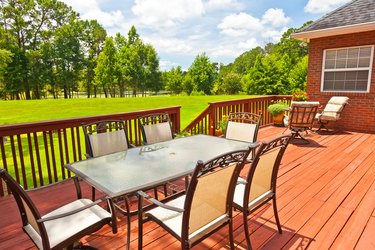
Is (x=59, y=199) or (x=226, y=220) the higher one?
(x=226, y=220)

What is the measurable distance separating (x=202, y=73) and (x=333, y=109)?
33939mm

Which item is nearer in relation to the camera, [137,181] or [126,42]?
[137,181]

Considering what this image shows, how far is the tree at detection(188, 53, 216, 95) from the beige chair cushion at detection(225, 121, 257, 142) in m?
36.5

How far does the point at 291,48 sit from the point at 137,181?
39.1 m

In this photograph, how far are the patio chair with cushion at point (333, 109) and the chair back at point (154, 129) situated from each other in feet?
15.9

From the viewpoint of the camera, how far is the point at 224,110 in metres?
6.23

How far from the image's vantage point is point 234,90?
39.2m

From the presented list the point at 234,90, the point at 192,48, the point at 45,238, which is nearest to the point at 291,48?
the point at 234,90

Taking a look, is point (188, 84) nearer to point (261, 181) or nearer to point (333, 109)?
point (333, 109)

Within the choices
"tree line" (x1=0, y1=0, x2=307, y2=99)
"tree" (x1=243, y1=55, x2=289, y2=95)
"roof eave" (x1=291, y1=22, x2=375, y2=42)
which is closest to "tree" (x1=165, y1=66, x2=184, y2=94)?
"tree line" (x1=0, y1=0, x2=307, y2=99)

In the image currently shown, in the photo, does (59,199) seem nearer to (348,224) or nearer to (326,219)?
(326,219)

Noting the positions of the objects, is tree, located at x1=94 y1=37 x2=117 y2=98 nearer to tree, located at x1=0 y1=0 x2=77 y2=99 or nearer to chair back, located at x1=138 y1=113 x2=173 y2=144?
tree, located at x1=0 y1=0 x2=77 y2=99

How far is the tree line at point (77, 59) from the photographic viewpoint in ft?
88.9

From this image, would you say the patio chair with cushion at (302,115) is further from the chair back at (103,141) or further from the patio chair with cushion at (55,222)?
the patio chair with cushion at (55,222)
